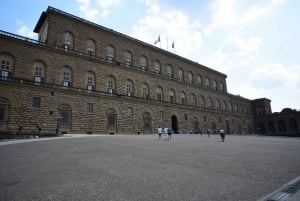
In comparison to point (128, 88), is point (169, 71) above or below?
above

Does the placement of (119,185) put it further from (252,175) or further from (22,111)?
(22,111)

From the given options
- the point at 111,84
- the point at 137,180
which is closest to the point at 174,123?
the point at 111,84

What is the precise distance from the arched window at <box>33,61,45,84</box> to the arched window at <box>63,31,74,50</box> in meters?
3.85

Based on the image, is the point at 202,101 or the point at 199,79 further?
the point at 199,79

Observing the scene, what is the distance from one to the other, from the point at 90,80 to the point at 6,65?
8.87 metres

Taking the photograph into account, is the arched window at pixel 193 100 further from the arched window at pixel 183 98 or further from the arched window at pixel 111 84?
the arched window at pixel 111 84

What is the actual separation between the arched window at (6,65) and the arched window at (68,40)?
20.0 ft

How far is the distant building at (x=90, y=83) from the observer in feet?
65.7

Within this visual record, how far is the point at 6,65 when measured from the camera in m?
20.0

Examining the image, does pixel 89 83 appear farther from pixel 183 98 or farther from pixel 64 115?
pixel 183 98

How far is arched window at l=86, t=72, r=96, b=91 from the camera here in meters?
25.2

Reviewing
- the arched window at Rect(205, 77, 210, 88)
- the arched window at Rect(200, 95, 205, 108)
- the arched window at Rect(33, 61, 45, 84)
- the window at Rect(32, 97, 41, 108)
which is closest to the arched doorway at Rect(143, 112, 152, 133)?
the window at Rect(32, 97, 41, 108)

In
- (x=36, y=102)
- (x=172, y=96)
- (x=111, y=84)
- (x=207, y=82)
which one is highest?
(x=207, y=82)

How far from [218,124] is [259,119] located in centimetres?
2255
